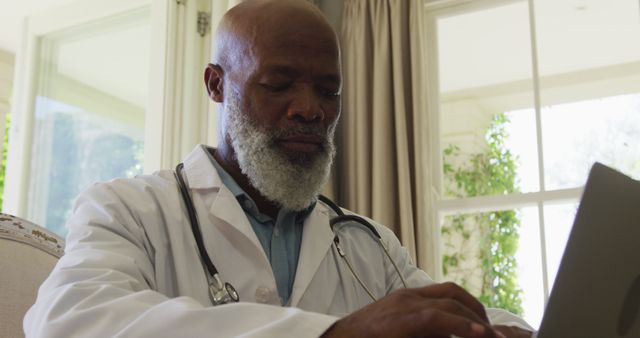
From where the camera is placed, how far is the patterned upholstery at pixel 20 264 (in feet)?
4.34

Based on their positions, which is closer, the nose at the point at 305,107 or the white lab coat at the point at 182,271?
the white lab coat at the point at 182,271

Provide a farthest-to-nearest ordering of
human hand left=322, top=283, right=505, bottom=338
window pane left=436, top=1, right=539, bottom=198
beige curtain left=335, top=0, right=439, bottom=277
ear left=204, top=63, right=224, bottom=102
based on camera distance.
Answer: window pane left=436, top=1, right=539, bottom=198
beige curtain left=335, top=0, right=439, bottom=277
ear left=204, top=63, right=224, bottom=102
human hand left=322, top=283, right=505, bottom=338

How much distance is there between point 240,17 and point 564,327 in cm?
103

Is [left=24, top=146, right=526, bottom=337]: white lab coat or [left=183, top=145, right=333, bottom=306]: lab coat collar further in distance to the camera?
[left=183, top=145, right=333, bottom=306]: lab coat collar

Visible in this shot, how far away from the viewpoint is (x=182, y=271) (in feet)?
4.01

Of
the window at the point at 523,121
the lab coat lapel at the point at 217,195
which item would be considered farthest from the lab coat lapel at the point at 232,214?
the window at the point at 523,121

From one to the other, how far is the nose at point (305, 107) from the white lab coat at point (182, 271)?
19cm

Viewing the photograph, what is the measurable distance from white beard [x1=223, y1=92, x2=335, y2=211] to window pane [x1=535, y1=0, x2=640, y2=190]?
5.22ft

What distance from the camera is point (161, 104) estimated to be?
118 inches

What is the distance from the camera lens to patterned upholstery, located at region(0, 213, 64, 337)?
1323 mm

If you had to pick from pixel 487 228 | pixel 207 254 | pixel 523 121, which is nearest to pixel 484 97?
pixel 523 121

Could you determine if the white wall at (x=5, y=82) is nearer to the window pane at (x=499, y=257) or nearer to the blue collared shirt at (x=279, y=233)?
the window pane at (x=499, y=257)

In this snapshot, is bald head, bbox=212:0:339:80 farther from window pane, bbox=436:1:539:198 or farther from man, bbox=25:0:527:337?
window pane, bbox=436:1:539:198

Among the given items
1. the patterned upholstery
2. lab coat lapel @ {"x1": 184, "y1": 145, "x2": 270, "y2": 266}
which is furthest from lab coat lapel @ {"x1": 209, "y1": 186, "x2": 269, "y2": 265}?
the patterned upholstery
